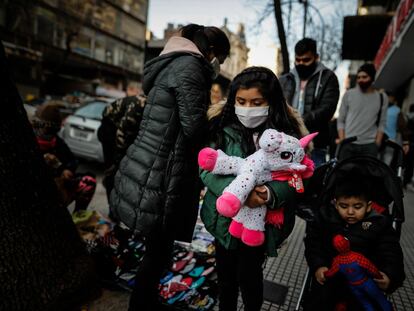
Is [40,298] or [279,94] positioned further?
[40,298]

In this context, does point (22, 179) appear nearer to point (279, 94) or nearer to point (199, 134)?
point (199, 134)

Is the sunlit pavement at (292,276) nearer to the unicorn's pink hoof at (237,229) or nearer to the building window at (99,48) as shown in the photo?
the unicorn's pink hoof at (237,229)

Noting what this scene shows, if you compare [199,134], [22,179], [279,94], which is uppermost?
[279,94]

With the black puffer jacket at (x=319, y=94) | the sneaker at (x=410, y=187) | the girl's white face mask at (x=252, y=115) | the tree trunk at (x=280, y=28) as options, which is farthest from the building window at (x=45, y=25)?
the girl's white face mask at (x=252, y=115)

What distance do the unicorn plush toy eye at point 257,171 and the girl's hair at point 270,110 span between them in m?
0.15

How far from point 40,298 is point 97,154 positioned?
4.65m

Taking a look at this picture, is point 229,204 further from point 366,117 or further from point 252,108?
point 366,117

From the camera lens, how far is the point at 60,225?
2273mm

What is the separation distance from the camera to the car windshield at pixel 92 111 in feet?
22.5

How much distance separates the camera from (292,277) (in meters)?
2.91

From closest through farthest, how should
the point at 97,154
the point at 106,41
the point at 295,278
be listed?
the point at 295,278 < the point at 97,154 < the point at 106,41

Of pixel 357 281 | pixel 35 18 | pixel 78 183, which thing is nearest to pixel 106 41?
pixel 35 18

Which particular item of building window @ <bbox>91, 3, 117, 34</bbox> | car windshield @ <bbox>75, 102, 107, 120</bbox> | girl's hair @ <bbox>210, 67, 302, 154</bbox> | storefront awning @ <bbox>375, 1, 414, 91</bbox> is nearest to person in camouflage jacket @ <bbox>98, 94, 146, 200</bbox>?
girl's hair @ <bbox>210, 67, 302, 154</bbox>

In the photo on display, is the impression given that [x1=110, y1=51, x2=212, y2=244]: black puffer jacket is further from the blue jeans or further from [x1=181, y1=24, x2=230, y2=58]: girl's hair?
the blue jeans
